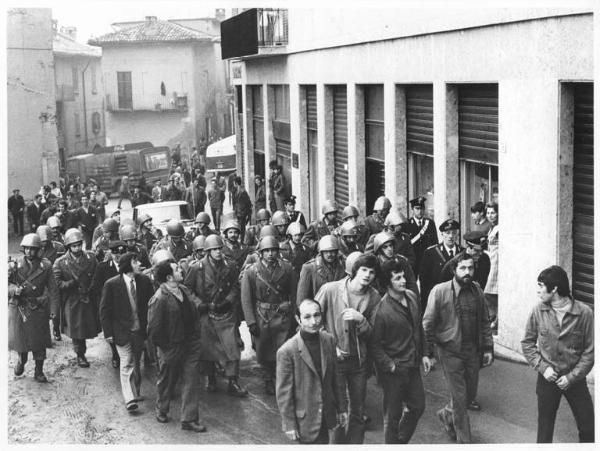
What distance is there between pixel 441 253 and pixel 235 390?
2838 mm

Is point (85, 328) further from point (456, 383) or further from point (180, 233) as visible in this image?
point (456, 383)

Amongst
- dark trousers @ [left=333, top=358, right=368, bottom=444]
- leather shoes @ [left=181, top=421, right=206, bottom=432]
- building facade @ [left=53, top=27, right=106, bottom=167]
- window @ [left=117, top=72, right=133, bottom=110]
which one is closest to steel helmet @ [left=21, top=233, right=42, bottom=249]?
leather shoes @ [left=181, top=421, right=206, bottom=432]

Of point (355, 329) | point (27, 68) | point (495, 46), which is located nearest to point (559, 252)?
point (495, 46)

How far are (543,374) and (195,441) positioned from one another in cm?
→ 352

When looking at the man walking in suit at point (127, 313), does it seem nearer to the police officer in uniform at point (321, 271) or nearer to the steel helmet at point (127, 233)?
the police officer in uniform at point (321, 271)

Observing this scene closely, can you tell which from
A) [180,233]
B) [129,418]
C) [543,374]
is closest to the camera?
[543,374]

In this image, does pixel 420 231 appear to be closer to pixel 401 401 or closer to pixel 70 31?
pixel 401 401

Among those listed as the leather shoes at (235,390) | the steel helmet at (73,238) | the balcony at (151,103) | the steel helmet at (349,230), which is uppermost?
the balcony at (151,103)

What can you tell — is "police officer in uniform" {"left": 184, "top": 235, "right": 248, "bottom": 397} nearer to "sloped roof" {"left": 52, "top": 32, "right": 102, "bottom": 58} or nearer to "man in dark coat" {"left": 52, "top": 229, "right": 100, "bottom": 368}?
"man in dark coat" {"left": 52, "top": 229, "right": 100, "bottom": 368}

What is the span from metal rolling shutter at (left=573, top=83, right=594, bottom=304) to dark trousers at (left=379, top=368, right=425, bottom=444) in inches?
137

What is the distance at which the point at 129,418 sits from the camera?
34.6ft

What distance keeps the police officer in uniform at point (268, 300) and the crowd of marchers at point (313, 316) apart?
14mm

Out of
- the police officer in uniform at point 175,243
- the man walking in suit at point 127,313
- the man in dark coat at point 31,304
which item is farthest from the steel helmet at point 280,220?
the man walking in suit at point 127,313

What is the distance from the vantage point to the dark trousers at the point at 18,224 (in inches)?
1056
